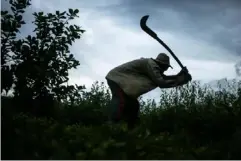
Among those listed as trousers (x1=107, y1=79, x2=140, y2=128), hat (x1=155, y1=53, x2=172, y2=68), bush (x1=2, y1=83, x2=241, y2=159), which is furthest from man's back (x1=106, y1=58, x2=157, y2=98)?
bush (x1=2, y1=83, x2=241, y2=159)

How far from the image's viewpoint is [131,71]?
25.6ft

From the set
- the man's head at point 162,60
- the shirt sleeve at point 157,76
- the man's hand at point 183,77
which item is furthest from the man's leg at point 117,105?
the man's hand at point 183,77

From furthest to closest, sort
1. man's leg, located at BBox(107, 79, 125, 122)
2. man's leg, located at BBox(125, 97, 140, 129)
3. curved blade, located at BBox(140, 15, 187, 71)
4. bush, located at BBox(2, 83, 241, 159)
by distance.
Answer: curved blade, located at BBox(140, 15, 187, 71), man's leg, located at BBox(125, 97, 140, 129), man's leg, located at BBox(107, 79, 125, 122), bush, located at BBox(2, 83, 241, 159)

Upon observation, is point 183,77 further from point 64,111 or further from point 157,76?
point 64,111

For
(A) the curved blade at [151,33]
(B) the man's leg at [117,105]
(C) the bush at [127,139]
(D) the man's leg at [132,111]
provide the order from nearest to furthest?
(C) the bush at [127,139] < (B) the man's leg at [117,105] < (D) the man's leg at [132,111] < (A) the curved blade at [151,33]

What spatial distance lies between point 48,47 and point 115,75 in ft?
4.06

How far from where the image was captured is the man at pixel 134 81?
754 cm

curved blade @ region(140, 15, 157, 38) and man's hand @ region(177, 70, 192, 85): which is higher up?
curved blade @ region(140, 15, 157, 38)

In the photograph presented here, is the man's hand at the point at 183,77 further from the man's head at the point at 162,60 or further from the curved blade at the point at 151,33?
the man's head at the point at 162,60

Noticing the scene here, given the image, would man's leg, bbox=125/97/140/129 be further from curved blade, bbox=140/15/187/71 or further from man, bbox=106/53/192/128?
curved blade, bbox=140/15/187/71

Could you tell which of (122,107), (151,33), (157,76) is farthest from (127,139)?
(151,33)

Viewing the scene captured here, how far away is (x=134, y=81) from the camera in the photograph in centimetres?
761

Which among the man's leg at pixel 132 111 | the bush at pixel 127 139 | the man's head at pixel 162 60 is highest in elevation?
the man's head at pixel 162 60

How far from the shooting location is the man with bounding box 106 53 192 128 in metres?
7.54
